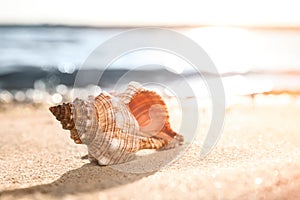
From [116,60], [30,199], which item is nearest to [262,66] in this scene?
[116,60]

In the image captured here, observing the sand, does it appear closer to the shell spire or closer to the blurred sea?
the shell spire

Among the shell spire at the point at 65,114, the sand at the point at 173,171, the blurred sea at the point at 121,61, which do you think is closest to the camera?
the sand at the point at 173,171

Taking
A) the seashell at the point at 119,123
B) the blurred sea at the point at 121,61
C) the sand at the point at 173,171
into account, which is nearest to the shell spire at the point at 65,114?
the seashell at the point at 119,123

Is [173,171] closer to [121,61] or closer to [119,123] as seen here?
[119,123]

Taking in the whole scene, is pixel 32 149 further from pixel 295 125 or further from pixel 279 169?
pixel 295 125

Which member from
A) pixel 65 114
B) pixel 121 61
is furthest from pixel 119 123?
pixel 121 61

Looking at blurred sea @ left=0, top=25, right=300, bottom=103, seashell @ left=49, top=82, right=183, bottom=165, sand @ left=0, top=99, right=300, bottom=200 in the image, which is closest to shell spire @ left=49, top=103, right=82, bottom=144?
seashell @ left=49, top=82, right=183, bottom=165

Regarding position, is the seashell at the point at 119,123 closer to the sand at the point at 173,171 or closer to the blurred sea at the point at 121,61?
the sand at the point at 173,171
